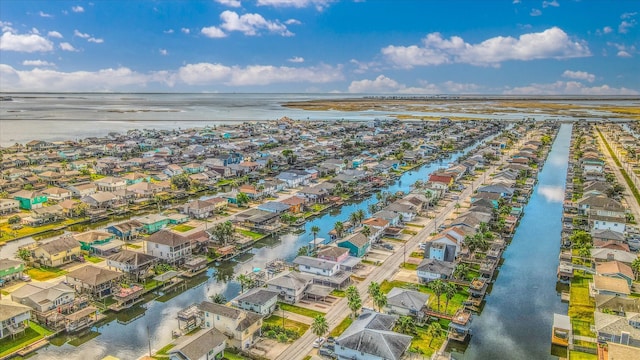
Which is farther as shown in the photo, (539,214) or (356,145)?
(356,145)

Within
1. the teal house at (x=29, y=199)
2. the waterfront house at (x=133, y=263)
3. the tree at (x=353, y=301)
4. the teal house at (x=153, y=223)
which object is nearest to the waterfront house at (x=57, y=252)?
the waterfront house at (x=133, y=263)

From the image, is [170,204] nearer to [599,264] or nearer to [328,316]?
[328,316]

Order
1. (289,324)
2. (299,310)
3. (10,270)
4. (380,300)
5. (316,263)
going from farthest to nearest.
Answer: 1. (316,263)
2. (10,270)
3. (299,310)
4. (289,324)
5. (380,300)

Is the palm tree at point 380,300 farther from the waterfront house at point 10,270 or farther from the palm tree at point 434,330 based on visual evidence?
the waterfront house at point 10,270

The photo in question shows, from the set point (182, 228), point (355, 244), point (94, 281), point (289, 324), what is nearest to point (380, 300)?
point (289, 324)

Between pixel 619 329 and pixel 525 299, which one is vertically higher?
pixel 619 329

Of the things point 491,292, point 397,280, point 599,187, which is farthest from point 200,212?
point 599,187

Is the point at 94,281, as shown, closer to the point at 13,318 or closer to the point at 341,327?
the point at 13,318
